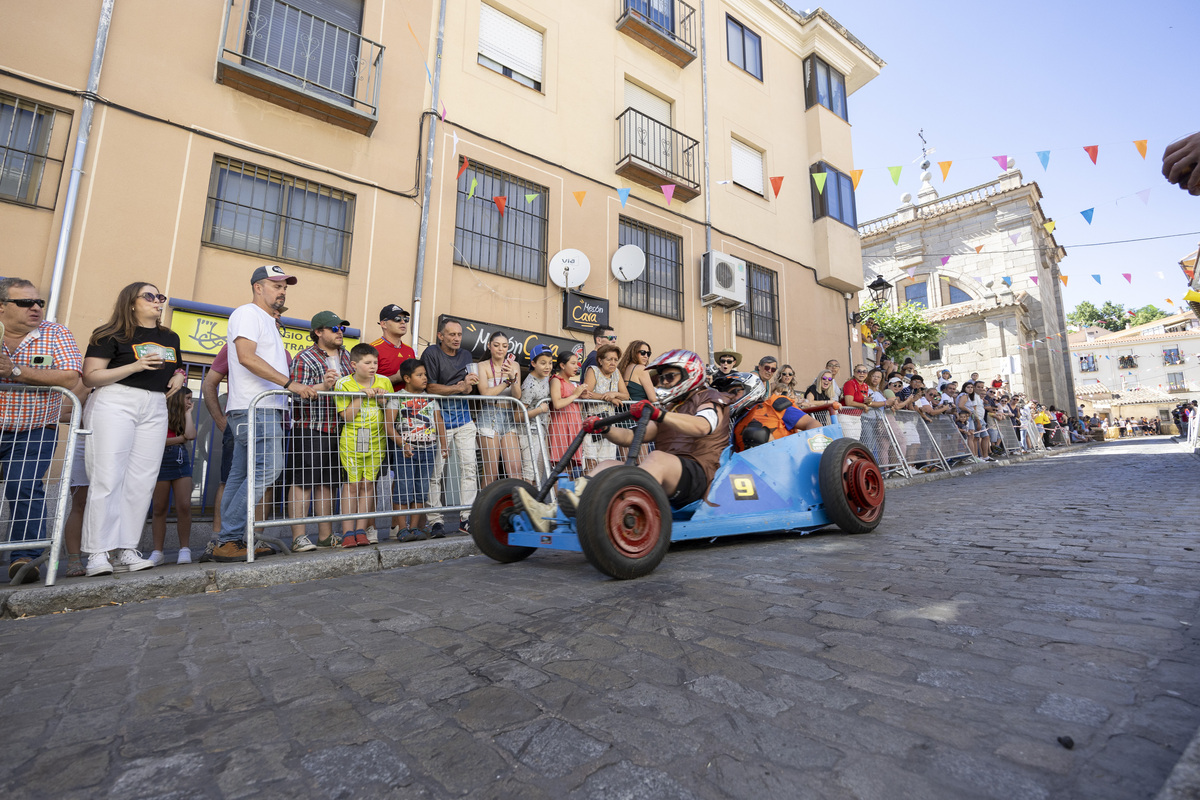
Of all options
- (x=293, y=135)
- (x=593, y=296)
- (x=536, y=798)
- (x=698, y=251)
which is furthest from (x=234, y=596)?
(x=698, y=251)

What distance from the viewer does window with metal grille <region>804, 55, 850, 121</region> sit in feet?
50.6

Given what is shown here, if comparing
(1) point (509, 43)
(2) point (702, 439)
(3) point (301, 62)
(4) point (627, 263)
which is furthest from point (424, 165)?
(2) point (702, 439)

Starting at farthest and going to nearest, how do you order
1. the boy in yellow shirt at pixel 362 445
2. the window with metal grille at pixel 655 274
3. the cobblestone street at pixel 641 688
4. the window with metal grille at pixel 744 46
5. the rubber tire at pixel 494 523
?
the window with metal grille at pixel 744 46 < the window with metal grille at pixel 655 274 < the boy in yellow shirt at pixel 362 445 < the rubber tire at pixel 494 523 < the cobblestone street at pixel 641 688

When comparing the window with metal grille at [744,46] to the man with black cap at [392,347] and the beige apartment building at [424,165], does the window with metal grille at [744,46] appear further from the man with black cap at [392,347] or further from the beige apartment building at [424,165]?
the man with black cap at [392,347]

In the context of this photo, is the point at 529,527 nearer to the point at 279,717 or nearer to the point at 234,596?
the point at 234,596

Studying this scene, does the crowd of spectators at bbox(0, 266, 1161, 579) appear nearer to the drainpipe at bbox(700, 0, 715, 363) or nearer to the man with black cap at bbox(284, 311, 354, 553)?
the man with black cap at bbox(284, 311, 354, 553)

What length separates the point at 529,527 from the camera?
3.63m

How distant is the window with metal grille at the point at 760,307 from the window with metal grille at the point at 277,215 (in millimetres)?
8432

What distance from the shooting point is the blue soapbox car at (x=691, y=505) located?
9.90ft

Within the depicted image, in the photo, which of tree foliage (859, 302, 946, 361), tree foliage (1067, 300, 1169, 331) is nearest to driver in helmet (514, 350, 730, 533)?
tree foliage (859, 302, 946, 361)

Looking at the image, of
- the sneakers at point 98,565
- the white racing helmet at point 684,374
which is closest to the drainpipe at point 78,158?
the sneakers at point 98,565

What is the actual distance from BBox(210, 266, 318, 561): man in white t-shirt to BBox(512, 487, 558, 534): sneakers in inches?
75.1

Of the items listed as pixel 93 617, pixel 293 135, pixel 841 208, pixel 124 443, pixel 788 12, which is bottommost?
pixel 93 617

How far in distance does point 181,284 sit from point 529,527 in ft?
19.6
